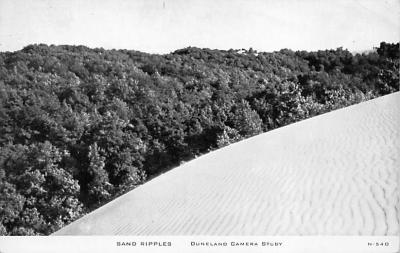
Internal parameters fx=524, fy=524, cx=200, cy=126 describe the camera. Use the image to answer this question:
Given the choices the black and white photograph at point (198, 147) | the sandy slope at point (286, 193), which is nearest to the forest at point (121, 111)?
the black and white photograph at point (198, 147)

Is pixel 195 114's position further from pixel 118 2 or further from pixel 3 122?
pixel 118 2

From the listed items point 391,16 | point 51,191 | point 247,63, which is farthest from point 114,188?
point 247,63

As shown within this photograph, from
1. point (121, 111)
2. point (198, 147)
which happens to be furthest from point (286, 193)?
point (121, 111)

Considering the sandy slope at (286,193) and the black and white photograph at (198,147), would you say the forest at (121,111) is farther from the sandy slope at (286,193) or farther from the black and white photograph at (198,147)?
the sandy slope at (286,193)

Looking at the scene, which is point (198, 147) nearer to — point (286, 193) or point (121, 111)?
point (121, 111)

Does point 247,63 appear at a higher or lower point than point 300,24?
higher

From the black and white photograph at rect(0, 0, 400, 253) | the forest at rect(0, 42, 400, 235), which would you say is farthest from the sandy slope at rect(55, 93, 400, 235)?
the forest at rect(0, 42, 400, 235)
